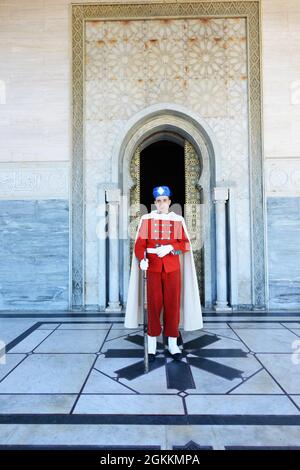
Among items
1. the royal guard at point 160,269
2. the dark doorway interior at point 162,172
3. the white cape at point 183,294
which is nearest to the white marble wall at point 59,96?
the white cape at point 183,294

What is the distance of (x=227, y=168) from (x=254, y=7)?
7.68 feet

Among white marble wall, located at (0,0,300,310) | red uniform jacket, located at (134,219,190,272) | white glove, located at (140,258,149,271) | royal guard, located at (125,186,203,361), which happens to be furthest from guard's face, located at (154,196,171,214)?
white marble wall, located at (0,0,300,310)

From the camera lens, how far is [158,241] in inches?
114

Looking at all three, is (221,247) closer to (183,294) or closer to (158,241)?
(183,294)

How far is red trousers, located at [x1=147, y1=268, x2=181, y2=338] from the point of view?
2828mm

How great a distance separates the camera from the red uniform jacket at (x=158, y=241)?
2855 millimetres

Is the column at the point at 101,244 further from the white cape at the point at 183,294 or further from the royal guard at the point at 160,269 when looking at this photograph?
the royal guard at the point at 160,269

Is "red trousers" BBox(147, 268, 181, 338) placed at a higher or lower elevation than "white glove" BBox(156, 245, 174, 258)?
lower

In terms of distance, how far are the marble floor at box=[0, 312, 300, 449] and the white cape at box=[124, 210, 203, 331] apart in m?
0.26

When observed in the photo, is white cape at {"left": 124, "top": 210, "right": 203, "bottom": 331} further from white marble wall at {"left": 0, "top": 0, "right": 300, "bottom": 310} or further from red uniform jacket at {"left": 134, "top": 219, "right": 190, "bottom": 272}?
white marble wall at {"left": 0, "top": 0, "right": 300, "bottom": 310}

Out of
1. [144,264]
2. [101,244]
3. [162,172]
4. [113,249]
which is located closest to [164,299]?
[144,264]
